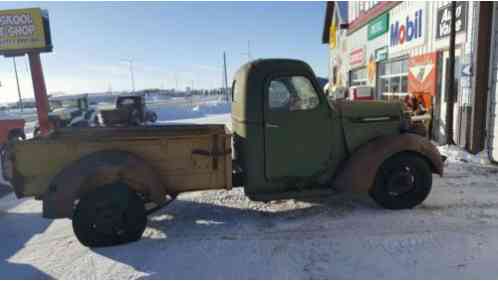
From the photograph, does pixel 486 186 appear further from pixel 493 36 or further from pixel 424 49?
pixel 424 49

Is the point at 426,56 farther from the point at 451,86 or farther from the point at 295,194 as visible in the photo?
the point at 295,194

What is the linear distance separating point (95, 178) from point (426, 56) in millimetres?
9152

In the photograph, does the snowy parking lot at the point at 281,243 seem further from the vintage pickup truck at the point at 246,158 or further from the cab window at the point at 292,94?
the cab window at the point at 292,94

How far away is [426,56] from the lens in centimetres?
887

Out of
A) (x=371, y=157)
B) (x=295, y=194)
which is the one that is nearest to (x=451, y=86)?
(x=371, y=157)

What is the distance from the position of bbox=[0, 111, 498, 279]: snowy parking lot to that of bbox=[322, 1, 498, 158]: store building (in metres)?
3.21

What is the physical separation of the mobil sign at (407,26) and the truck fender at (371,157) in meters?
6.33

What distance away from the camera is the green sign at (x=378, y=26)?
447 inches

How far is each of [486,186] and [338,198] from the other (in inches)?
101

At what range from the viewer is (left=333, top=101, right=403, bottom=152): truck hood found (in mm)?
4172

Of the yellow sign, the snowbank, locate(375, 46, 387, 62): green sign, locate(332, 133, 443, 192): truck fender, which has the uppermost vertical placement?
the yellow sign

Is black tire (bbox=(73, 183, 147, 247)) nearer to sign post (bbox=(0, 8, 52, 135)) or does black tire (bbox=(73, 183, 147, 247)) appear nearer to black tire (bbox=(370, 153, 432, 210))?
black tire (bbox=(370, 153, 432, 210))

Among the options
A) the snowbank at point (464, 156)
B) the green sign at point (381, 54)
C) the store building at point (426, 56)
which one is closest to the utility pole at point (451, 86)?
the store building at point (426, 56)

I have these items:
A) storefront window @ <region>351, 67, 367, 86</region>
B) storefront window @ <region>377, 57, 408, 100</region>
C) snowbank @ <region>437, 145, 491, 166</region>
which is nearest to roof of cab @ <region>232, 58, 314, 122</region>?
snowbank @ <region>437, 145, 491, 166</region>
